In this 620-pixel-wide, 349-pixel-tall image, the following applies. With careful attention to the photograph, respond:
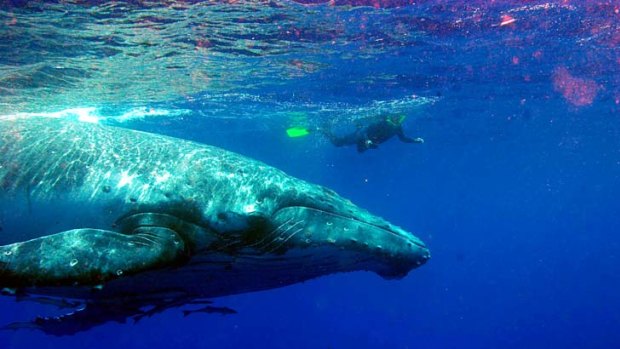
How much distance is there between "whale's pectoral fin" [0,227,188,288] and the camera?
3.47 meters

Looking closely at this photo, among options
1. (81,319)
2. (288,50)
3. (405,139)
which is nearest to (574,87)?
(405,139)

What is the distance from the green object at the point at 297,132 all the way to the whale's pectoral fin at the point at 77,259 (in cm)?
3442

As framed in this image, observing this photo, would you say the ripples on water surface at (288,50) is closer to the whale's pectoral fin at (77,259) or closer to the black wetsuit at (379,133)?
the black wetsuit at (379,133)

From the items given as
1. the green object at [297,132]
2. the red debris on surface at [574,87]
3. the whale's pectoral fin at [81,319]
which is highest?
the whale's pectoral fin at [81,319]

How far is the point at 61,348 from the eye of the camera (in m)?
41.9

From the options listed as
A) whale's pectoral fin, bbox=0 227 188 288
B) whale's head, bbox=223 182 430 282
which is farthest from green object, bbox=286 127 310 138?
whale's pectoral fin, bbox=0 227 188 288

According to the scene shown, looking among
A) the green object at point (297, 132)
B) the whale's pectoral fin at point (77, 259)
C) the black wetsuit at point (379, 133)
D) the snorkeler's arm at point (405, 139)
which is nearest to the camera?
the whale's pectoral fin at point (77, 259)

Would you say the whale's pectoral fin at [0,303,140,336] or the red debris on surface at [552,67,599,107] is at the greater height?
the whale's pectoral fin at [0,303,140,336]

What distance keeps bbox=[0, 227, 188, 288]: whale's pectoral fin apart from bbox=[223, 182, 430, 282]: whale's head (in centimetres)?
118

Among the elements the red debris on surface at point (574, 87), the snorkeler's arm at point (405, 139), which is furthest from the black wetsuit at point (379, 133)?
the red debris on surface at point (574, 87)

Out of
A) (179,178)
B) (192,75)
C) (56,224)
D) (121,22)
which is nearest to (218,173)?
(179,178)

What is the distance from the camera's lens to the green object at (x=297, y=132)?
127 feet

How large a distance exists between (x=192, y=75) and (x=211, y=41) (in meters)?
4.74

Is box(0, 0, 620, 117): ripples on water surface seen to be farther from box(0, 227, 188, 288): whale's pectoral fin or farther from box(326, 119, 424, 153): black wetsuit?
box(0, 227, 188, 288): whale's pectoral fin
